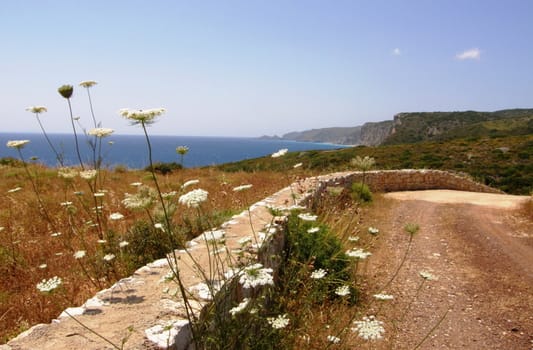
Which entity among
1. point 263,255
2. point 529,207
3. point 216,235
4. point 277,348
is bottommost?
point 529,207

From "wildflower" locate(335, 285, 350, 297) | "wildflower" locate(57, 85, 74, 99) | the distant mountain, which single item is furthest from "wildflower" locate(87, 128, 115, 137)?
the distant mountain

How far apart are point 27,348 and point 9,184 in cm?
1009

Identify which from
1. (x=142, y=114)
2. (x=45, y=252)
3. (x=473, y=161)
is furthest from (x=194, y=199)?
(x=473, y=161)

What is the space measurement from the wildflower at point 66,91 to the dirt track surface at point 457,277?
4.04m

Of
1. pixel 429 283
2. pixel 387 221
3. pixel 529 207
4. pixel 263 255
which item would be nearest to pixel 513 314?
pixel 429 283

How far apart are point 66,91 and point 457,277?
20.8ft

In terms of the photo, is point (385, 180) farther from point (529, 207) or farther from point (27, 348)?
point (27, 348)

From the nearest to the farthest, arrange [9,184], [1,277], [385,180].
Answer: [1,277] < [9,184] < [385,180]

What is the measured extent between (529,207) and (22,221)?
12.8m

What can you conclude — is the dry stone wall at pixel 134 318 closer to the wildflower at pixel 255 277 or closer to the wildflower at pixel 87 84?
the wildflower at pixel 255 277

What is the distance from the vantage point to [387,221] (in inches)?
368

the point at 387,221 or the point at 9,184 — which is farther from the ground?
the point at 9,184

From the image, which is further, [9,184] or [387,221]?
[9,184]

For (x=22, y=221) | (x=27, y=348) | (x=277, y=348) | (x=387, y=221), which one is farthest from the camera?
(x=387, y=221)
